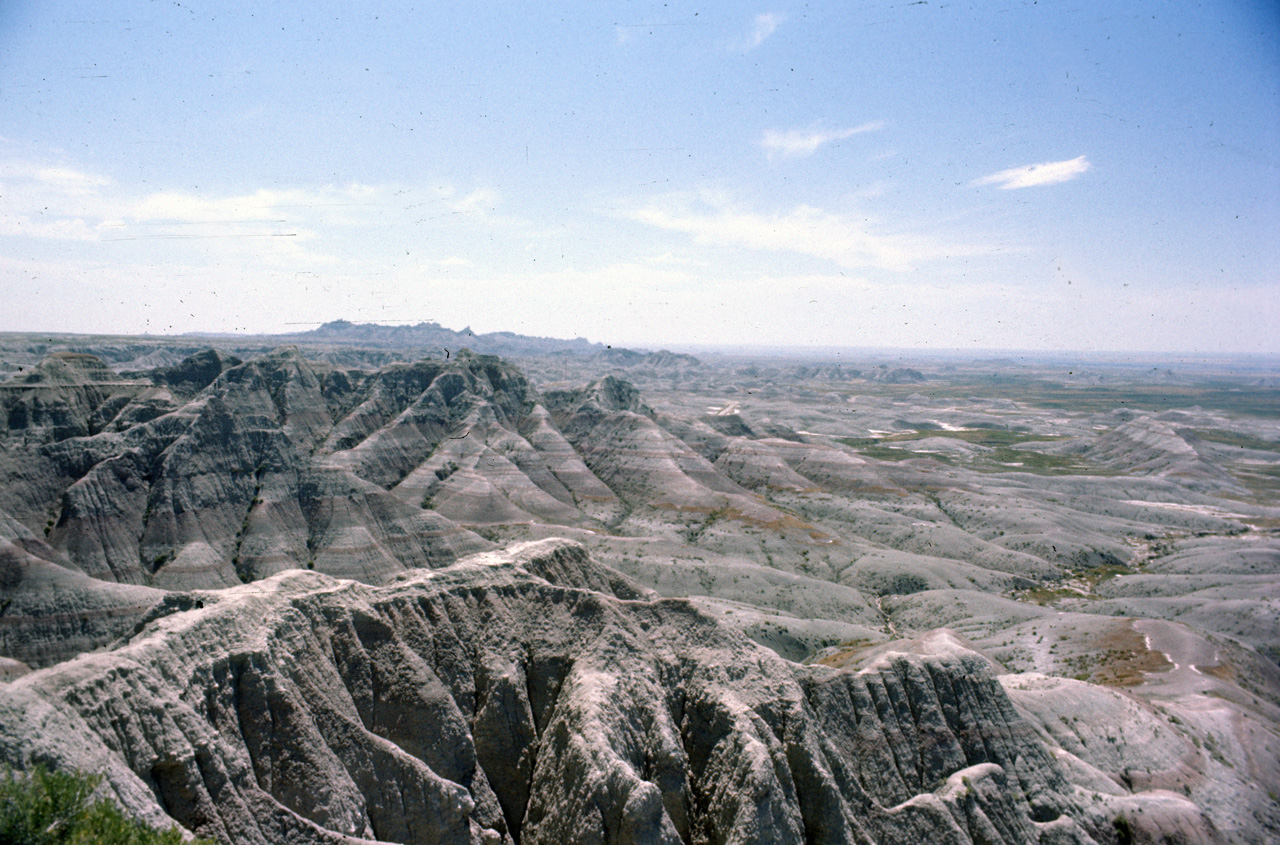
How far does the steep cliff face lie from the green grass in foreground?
5.13 feet

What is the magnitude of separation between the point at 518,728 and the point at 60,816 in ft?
52.4

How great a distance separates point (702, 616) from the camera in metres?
30.7

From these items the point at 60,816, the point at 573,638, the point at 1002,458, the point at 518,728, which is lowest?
the point at 1002,458

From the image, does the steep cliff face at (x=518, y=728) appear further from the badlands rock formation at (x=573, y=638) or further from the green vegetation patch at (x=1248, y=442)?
the green vegetation patch at (x=1248, y=442)

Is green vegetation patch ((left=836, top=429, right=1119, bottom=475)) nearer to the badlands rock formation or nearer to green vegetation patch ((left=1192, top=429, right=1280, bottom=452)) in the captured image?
the badlands rock formation

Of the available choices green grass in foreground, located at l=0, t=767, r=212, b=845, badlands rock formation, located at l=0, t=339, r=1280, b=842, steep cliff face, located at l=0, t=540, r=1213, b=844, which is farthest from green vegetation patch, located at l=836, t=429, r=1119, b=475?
A: green grass in foreground, located at l=0, t=767, r=212, b=845

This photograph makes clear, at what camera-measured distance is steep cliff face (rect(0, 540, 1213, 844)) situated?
18375 millimetres

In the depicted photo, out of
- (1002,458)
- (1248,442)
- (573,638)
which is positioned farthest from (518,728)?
(1248,442)

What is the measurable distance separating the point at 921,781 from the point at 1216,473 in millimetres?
164251

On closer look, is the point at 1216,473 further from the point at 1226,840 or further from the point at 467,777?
the point at 467,777

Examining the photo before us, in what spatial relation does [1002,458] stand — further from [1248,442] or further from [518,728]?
[518,728]

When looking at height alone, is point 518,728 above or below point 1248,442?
above

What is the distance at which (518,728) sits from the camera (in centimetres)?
2670

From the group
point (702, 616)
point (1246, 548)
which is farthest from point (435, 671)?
point (1246, 548)
